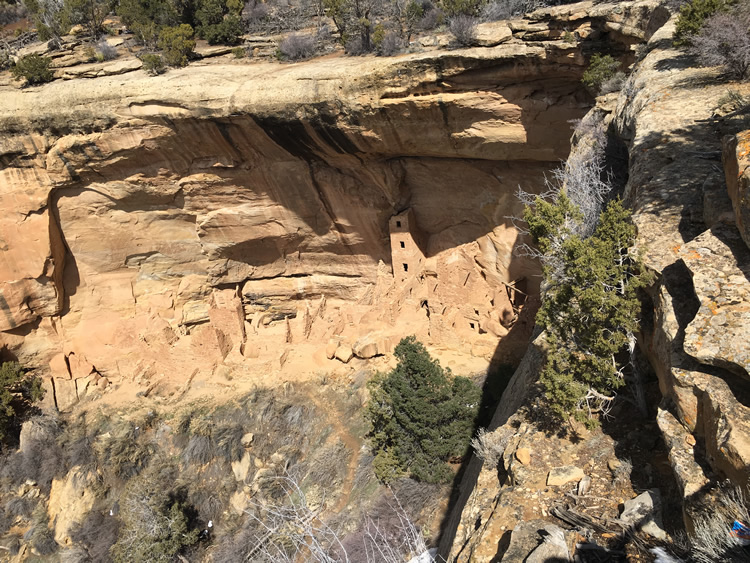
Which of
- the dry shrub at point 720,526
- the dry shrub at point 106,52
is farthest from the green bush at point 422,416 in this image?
the dry shrub at point 106,52

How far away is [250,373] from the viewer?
1514 cm

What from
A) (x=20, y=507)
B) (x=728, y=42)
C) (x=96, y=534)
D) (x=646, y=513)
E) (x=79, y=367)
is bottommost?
(x=20, y=507)

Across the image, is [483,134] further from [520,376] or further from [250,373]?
[250,373]

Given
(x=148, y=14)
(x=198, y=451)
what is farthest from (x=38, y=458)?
(x=148, y=14)

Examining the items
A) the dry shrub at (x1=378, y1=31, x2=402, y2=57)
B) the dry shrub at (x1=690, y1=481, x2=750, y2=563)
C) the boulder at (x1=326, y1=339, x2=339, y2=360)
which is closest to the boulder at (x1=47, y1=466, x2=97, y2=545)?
the boulder at (x1=326, y1=339, x2=339, y2=360)

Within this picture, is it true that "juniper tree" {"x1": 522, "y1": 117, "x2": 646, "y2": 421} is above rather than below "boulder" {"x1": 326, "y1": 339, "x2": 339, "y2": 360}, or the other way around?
above

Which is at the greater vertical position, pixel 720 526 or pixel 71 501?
pixel 720 526

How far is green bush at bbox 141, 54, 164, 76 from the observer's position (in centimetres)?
1329

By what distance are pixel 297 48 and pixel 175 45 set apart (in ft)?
10.5

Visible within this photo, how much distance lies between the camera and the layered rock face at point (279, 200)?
37.2 ft

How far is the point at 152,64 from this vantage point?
1334cm

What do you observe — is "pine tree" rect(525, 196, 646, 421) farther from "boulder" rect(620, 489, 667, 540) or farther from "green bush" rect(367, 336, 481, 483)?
"green bush" rect(367, 336, 481, 483)

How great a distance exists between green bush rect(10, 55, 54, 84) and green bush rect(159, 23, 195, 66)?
2981 mm

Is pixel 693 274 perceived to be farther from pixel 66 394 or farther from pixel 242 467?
pixel 66 394
